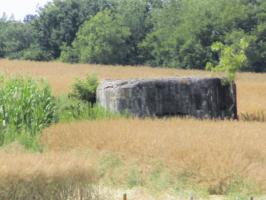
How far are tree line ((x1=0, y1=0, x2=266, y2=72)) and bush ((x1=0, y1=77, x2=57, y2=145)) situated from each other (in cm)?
4023

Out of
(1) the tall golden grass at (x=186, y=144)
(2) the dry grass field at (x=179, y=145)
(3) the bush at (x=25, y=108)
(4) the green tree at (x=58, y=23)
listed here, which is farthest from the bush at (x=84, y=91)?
(4) the green tree at (x=58, y=23)

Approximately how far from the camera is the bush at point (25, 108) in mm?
17859

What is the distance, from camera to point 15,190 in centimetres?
867

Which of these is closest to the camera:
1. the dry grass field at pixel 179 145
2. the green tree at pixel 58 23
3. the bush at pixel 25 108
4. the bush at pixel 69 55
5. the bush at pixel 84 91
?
the dry grass field at pixel 179 145

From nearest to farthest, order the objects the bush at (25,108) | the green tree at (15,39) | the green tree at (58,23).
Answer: the bush at (25,108)
the green tree at (58,23)
the green tree at (15,39)

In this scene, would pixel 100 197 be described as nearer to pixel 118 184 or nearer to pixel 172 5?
pixel 118 184

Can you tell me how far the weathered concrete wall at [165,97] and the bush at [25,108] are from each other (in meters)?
1.79

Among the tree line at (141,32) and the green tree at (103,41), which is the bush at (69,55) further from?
the green tree at (103,41)

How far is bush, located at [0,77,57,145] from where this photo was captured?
1786 cm

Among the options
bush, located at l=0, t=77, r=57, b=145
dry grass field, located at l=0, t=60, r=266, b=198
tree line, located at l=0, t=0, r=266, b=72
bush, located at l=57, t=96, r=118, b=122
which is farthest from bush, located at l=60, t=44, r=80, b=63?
dry grass field, located at l=0, t=60, r=266, b=198

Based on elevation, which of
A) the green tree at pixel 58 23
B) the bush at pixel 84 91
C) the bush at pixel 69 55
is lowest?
the bush at pixel 69 55

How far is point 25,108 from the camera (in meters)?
18.8

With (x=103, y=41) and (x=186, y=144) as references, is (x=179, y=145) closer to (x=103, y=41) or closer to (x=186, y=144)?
(x=186, y=144)

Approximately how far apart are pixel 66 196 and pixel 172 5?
7485cm
